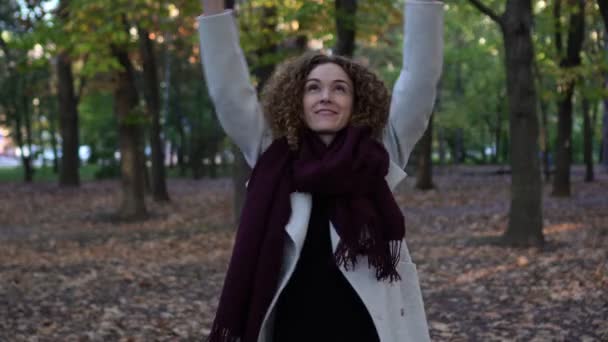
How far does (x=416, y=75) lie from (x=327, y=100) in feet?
1.17

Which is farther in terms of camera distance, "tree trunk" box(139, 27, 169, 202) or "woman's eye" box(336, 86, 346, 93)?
"tree trunk" box(139, 27, 169, 202)

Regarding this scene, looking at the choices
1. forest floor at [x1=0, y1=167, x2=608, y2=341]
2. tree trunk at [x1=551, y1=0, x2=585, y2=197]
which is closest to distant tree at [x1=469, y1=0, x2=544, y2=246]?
forest floor at [x1=0, y1=167, x2=608, y2=341]

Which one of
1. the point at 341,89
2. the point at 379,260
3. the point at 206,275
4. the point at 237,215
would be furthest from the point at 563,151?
the point at 379,260

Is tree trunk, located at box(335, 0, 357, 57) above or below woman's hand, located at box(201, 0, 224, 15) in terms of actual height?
above

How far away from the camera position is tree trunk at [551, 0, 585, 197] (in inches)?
660

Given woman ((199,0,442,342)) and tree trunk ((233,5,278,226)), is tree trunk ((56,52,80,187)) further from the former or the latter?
woman ((199,0,442,342))

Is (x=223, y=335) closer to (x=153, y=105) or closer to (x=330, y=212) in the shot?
(x=330, y=212)

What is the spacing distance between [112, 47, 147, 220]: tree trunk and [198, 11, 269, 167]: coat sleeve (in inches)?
469

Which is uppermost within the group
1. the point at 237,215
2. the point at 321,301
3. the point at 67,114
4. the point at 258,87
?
the point at 67,114

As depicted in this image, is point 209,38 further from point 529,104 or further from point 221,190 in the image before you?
point 221,190

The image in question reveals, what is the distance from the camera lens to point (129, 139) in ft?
51.5

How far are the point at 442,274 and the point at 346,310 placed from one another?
7.04m

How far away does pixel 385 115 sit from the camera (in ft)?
8.99

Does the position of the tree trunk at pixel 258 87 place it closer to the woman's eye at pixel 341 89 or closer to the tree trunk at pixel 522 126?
the tree trunk at pixel 522 126
